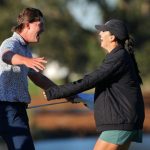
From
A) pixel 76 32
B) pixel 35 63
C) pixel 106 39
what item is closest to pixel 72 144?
pixel 76 32

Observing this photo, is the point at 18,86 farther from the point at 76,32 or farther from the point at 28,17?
the point at 76,32

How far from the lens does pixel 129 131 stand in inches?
239

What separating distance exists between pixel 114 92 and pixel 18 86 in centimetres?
76

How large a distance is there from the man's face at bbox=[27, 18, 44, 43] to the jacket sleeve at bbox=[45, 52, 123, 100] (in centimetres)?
52

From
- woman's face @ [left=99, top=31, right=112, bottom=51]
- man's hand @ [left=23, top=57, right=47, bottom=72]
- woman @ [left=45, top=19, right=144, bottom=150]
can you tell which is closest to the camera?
man's hand @ [left=23, top=57, right=47, bottom=72]

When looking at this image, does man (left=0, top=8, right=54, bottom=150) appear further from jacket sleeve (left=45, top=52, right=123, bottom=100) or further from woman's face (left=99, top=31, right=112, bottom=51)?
woman's face (left=99, top=31, right=112, bottom=51)

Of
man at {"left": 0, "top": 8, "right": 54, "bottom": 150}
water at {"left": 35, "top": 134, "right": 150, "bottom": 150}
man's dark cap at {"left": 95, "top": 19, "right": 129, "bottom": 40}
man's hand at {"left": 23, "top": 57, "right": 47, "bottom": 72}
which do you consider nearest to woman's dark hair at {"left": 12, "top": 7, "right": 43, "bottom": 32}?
man at {"left": 0, "top": 8, "right": 54, "bottom": 150}

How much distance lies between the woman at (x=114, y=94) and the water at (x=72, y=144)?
13.0 m

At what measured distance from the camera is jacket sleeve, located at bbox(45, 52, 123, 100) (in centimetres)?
604

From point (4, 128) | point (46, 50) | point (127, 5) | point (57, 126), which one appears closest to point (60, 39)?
point (46, 50)

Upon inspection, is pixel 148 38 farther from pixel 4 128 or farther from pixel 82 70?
pixel 4 128

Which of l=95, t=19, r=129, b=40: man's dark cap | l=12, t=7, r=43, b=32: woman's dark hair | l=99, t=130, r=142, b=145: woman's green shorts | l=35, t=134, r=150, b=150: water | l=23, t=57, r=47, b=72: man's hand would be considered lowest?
l=35, t=134, r=150, b=150: water

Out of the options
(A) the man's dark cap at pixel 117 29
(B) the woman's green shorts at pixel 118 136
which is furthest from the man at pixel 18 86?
(B) the woman's green shorts at pixel 118 136

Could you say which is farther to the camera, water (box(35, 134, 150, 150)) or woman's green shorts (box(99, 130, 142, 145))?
water (box(35, 134, 150, 150))
